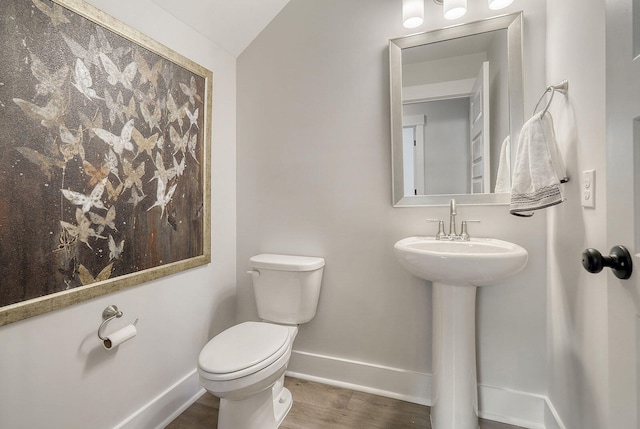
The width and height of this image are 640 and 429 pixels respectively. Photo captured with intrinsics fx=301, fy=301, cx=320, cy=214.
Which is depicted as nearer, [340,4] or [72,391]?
[72,391]

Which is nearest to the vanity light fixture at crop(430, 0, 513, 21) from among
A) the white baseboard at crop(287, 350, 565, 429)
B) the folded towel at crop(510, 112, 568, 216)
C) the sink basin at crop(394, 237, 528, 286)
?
the folded towel at crop(510, 112, 568, 216)

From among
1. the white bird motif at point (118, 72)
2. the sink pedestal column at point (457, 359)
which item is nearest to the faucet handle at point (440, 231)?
the sink pedestal column at point (457, 359)

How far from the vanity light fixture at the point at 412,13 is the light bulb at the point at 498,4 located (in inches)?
12.4

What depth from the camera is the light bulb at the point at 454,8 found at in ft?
4.71

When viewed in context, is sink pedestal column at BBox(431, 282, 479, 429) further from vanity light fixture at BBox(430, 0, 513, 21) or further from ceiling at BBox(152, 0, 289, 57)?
ceiling at BBox(152, 0, 289, 57)

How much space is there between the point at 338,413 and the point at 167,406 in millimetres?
869

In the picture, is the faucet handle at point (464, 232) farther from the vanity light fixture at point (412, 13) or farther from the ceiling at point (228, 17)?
the ceiling at point (228, 17)

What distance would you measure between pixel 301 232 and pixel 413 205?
69 cm

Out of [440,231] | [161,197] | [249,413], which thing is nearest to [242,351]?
[249,413]

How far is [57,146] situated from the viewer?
1081 mm

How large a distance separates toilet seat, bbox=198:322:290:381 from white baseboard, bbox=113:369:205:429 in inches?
18.3

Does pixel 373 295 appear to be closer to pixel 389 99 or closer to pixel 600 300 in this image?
pixel 600 300

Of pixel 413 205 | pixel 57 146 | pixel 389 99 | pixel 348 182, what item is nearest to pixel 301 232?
pixel 348 182

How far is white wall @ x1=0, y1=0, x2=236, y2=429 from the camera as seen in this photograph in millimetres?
1023
